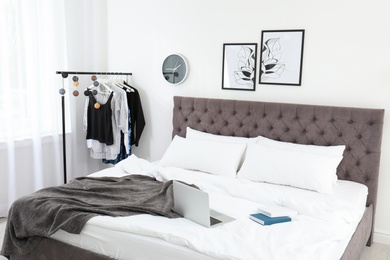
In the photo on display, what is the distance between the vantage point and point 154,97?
3.86m

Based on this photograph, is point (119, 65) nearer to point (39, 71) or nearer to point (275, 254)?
point (39, 71)

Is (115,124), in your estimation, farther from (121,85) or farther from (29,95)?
(29,95)

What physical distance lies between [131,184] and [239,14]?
176 centimetres

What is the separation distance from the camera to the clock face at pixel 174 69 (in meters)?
3.62

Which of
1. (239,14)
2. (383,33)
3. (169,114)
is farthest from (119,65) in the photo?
(383,33)

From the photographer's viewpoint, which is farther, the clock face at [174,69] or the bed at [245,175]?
the clock face at [174,69]

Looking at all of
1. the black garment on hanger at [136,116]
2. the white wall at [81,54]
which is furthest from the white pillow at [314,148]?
the white wall at [81,54]

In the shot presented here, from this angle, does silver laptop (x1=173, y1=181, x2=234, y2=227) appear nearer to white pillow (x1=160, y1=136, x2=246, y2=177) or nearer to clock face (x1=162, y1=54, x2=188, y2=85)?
white pillow (x1=160, y1=136, x2=246, y2=177)

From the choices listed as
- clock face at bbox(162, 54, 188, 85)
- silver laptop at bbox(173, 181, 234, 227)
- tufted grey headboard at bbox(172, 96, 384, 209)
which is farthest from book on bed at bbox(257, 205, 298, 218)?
clock face at bbox(162, 54, 188, 85)

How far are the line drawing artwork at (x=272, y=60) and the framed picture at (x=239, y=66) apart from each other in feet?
0.29

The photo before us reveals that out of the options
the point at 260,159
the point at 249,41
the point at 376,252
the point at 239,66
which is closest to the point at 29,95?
the point at 239,66

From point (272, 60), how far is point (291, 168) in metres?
1.00

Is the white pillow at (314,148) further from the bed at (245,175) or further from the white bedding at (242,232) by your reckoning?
the white bedding at (242,232)

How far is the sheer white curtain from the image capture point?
326 centimetres
